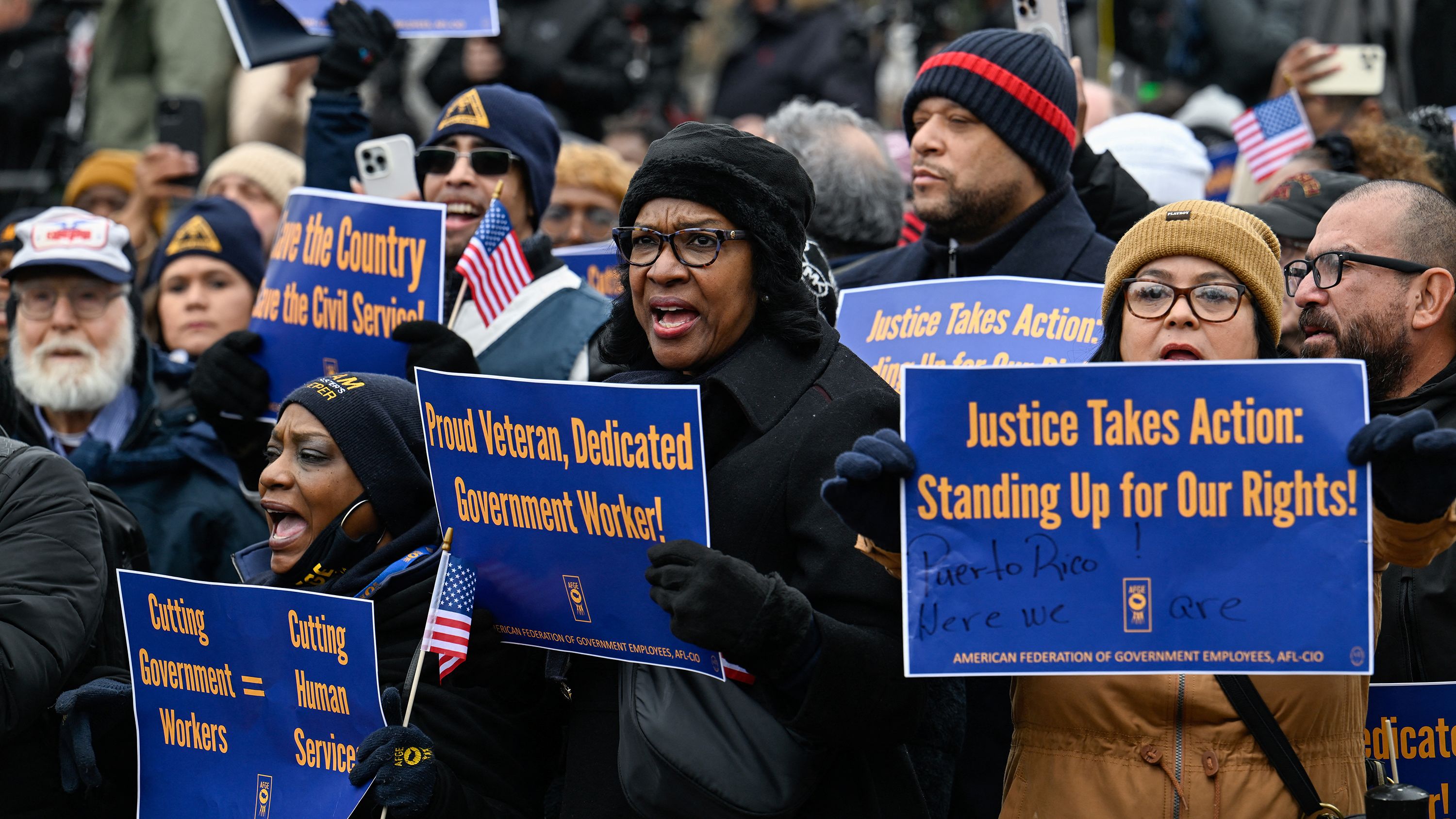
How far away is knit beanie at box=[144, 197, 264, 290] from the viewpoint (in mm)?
6375

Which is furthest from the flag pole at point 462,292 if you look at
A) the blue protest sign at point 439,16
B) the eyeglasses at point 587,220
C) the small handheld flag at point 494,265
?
the eyeglasses at point 587,220

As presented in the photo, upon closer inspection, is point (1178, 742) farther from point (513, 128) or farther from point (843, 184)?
point (513, 128)

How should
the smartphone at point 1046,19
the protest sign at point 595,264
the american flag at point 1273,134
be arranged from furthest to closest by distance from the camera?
the american flag at point 1273,134 < the protest sign at point 595,264 < the smartphone at point 1046,19

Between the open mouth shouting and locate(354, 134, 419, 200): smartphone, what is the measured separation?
2.50m

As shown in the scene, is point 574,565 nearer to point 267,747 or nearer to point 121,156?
point 267,747

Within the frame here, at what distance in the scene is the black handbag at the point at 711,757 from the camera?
3.01 meters

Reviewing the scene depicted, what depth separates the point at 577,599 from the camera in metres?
3.33

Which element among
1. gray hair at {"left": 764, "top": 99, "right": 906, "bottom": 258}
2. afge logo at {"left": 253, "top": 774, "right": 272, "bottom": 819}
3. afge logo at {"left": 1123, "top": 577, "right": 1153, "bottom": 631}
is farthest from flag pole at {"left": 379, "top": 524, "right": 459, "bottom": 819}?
gray hair at {"left": 764, "top": 99, "right": 906, "bottom": 258}

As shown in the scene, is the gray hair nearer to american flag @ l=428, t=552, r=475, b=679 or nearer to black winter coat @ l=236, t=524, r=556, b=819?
black winter coat @ l=236, t=524, r=556, b=819

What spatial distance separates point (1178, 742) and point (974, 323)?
61.5 inches

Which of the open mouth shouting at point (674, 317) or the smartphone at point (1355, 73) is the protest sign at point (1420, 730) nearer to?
the open mouth shouting at point (674, 317)

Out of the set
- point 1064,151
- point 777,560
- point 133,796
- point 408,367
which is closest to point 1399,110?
point 1064,151

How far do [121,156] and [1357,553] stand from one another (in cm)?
710

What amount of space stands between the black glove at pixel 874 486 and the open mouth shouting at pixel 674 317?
0.66 meters
